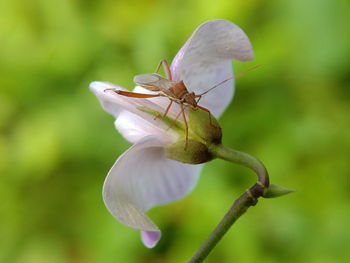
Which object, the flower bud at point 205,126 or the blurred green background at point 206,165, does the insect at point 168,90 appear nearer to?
the flower bud at point 205,126

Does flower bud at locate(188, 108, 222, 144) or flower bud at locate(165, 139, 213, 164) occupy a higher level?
flower bud at locate(188, 108, 222, 144)

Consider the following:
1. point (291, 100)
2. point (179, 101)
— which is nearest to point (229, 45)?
point (179, 101)

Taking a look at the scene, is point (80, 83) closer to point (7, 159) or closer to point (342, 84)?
point (7, 159)

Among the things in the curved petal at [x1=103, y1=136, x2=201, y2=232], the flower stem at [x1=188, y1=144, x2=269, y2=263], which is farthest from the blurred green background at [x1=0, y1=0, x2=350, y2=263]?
the flower stem at [x1=188, y1=144, x2=269, y2=263]

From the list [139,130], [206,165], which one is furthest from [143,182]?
[206,165]

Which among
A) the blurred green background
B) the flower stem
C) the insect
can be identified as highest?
the insect

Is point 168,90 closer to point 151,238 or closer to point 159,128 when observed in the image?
point 159,128

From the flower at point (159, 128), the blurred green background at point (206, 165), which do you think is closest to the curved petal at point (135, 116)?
the flower at point (159, 128)

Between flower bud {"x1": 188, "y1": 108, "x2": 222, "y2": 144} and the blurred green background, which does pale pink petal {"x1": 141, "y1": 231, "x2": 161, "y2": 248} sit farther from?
the blurred green background

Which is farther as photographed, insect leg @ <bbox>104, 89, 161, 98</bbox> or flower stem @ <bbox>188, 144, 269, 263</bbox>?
insect leg @ <bbox>104, 89, 161, 98</bbox>
